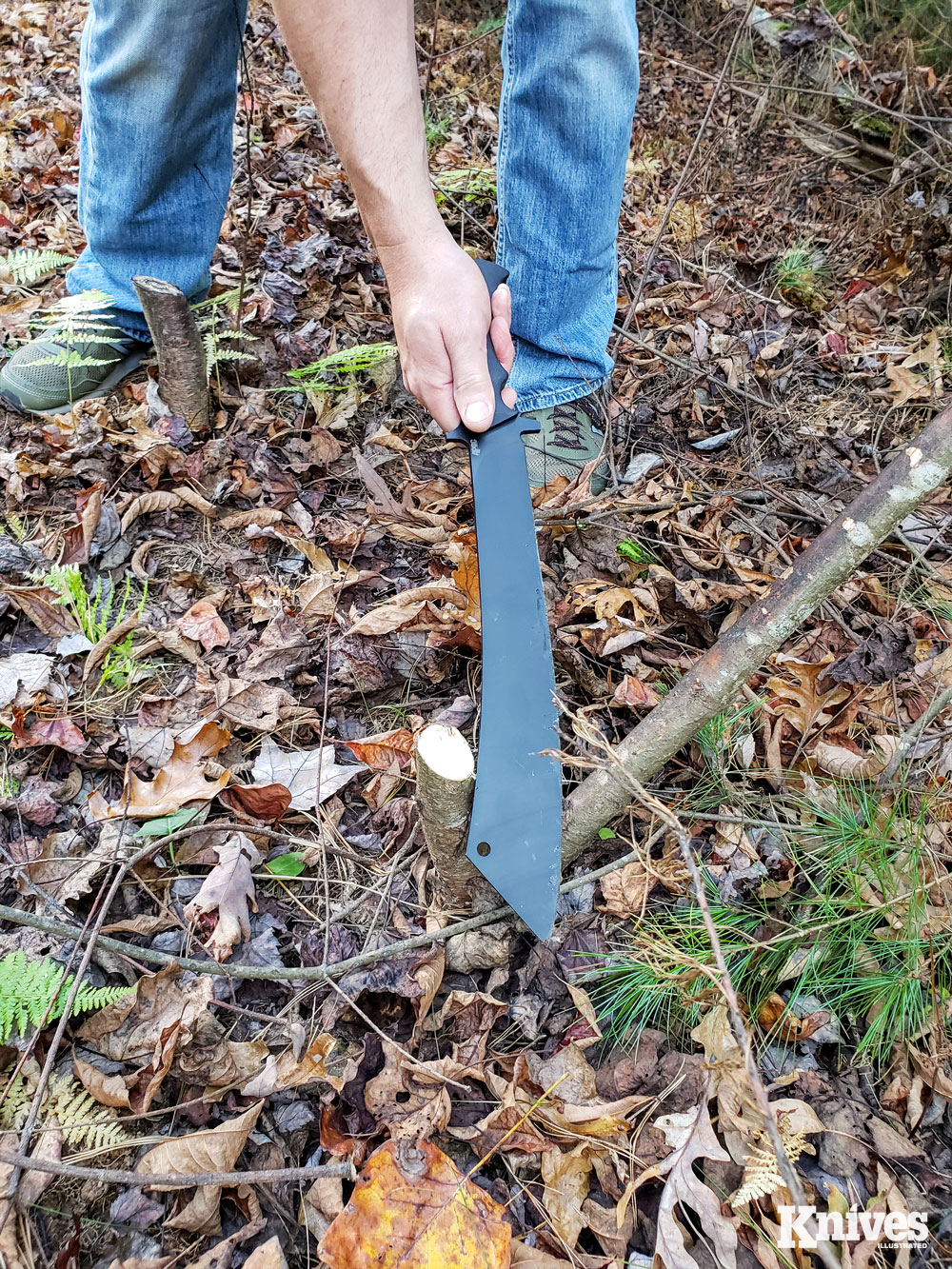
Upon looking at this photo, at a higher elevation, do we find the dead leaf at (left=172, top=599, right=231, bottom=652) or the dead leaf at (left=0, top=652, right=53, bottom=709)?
the dead leaf at (left=172, top=599, right=231, bottom=652)

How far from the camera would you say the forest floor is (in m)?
1.39

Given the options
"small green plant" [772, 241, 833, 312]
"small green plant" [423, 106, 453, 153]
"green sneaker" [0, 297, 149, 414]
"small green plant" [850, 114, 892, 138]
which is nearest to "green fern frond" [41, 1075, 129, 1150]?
"green sneaker" [0, 297, 149, 414]

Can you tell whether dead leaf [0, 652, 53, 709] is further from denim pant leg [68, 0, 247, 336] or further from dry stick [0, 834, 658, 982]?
denim pant leg [68, 0, 247, 336]

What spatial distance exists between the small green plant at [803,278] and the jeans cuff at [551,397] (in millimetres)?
1915

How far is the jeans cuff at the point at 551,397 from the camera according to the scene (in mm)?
2832

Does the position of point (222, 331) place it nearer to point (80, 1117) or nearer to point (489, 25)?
point (80, 1117)

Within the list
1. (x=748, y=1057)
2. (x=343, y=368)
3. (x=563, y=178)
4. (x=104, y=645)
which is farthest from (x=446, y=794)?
(x=563, y=178)

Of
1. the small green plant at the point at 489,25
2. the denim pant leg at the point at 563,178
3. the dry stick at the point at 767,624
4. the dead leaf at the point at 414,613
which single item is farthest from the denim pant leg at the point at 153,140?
the small green plant at the point at 489,25

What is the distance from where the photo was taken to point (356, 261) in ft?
12.1

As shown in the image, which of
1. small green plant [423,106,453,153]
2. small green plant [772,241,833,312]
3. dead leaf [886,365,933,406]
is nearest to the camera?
dead leaf [886,365,933,406]

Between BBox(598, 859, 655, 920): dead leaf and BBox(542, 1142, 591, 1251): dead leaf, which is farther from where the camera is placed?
BBox(598, 859, 655, 920): dead leaf

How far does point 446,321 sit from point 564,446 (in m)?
1.06

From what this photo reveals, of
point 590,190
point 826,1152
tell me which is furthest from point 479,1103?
point 590,190

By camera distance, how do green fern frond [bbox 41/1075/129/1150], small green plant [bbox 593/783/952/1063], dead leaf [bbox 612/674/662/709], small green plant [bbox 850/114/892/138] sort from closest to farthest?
1. green fern frond [bbox 41/1075/129/1150]
2. small green plant [bbox 593/783/952/1063]
3. dead leaf [bbox 612/674/662/709]
4. small green plant [bbox 850/114/892/138]
